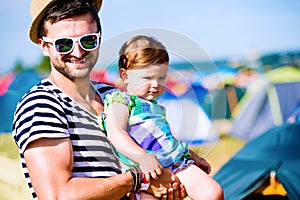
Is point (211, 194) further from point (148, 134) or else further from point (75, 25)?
point (75, 25)

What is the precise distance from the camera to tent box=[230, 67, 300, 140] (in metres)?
6.57

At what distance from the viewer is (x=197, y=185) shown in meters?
1.49

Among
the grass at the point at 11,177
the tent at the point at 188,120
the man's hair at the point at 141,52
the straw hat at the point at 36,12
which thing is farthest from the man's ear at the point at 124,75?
the grass at the point at 11,177

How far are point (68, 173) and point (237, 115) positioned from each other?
5.98 meters

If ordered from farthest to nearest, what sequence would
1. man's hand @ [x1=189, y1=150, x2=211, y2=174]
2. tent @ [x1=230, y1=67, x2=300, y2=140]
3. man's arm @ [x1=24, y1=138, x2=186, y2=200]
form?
1. tent @ [x1=230, y1=67, x2=300, y2=140]
2. man's hand @ [x1=189, y1=150, x2=211, y2=174]
3. man's arm @ [x1=24, y1=138, x2=186, y2=200]

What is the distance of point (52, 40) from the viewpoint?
57.2 inches

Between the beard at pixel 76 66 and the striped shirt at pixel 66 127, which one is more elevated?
the beard at pixel 76 66

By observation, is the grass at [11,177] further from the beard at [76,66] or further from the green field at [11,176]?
the beard at [76,66]

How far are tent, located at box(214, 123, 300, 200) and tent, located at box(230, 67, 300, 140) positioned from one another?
2832 mm

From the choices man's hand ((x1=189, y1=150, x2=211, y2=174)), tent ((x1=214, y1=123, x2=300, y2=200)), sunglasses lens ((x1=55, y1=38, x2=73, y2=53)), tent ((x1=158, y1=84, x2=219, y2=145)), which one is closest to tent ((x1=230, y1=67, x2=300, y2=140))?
tent ((x1=214, y1=123, x2=300, y2=200))

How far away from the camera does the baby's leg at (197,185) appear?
149 cm

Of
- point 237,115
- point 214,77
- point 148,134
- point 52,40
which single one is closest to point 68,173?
point 148,134

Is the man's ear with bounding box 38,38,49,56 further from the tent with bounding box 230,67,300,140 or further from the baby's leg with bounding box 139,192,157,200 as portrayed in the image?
the tent with bounding box 230,67,300,140

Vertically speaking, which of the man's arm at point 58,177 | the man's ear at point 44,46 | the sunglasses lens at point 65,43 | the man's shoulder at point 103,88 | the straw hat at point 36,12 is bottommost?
the man's arm at point 58,177
